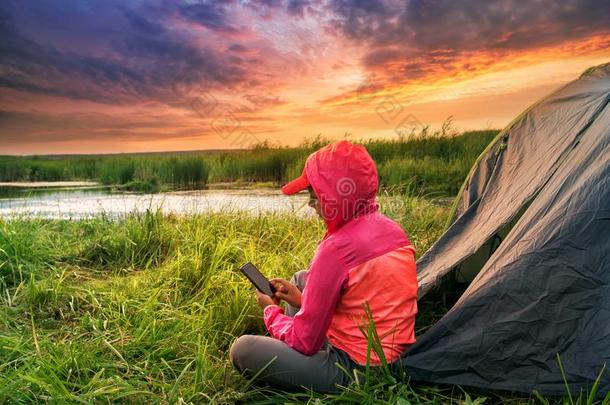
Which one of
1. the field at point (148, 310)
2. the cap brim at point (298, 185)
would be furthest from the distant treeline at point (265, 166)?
the cap brim at point (298, 185)

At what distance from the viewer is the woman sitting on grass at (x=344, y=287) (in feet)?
6.18

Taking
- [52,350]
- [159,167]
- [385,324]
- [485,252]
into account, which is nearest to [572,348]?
[385,324]

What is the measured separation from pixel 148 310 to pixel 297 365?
1.34m

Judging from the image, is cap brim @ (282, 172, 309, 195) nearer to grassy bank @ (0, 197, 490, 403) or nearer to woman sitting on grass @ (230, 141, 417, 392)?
woman sitting on grass @ (230, 141, 417, 392)

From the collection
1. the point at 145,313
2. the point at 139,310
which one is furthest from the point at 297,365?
the point at 139,310

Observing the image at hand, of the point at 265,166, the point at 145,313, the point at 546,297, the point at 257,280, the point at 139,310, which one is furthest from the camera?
the point at 265,166

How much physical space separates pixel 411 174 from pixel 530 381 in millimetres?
7999

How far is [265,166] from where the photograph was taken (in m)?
13.0

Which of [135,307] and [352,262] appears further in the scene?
[135,307]

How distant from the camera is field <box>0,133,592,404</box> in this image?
7.14 feet

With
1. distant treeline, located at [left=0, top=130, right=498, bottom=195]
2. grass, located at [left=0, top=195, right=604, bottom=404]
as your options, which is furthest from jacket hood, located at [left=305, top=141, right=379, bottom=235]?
distant treeline, located at [left=0, top=130, right=498, bottom=195]

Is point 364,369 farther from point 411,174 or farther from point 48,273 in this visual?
point 411,174

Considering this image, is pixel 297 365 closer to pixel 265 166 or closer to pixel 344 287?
pixel 344 287

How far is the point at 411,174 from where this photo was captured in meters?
9.91
